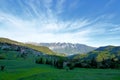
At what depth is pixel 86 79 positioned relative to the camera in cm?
8488

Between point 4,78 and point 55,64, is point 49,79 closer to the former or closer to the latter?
point 4,78

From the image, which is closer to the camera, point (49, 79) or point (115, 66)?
point (49, 79)

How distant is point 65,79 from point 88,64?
322ft

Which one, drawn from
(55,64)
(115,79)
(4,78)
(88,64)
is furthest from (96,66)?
(4,78)

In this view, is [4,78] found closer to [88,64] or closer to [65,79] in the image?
[65,79]

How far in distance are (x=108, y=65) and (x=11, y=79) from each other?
107 metres

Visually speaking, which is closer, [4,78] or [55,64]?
[4,78]

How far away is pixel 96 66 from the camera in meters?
176

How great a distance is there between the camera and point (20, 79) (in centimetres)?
8900

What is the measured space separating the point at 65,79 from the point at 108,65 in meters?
99.6

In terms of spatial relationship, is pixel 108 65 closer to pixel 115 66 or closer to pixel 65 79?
pixel 115 66

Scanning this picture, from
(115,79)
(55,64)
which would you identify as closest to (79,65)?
(55,64)

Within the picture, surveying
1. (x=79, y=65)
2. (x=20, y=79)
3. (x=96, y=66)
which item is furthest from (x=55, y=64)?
(x=20, y=79)

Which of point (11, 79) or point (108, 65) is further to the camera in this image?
point (108, 65)
